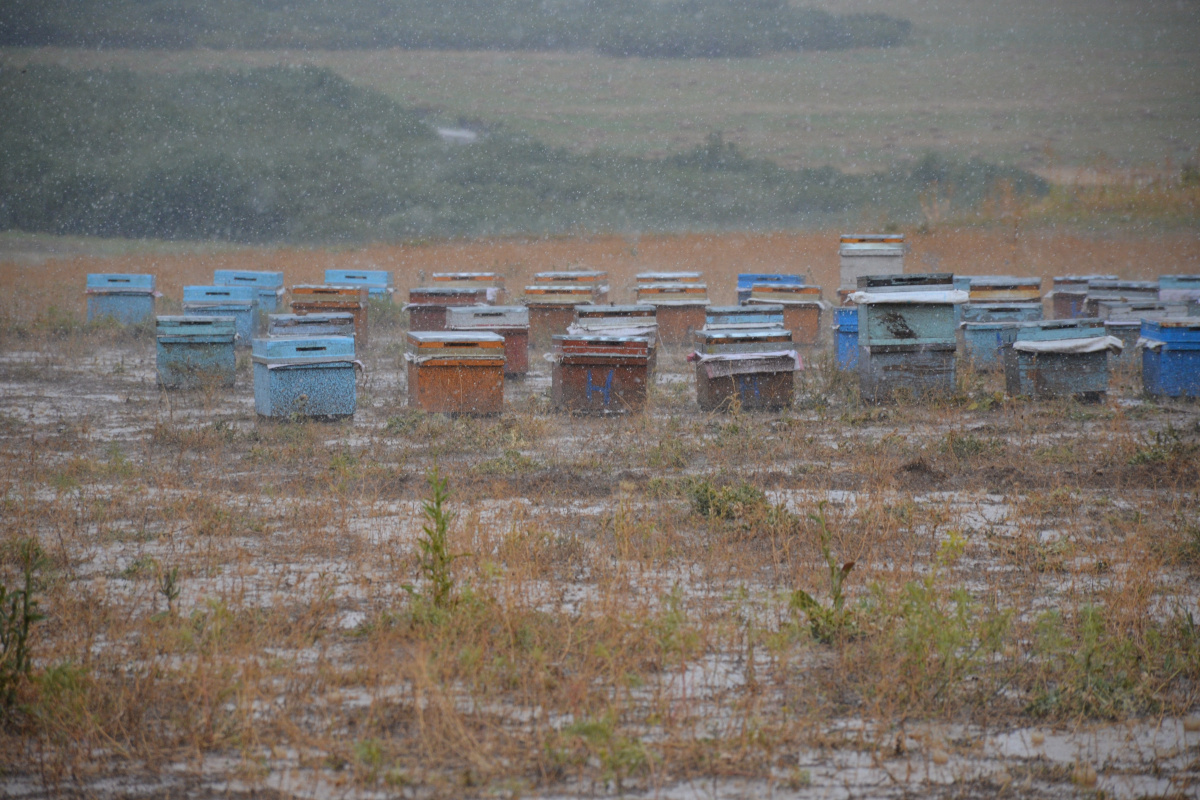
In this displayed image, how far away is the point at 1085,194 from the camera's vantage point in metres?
34.8

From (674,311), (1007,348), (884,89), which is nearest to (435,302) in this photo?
(674,311)

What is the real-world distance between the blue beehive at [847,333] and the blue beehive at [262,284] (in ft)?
31.8

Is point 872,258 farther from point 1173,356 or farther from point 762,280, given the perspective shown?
point 1173,356

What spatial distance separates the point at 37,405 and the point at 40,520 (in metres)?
5.71

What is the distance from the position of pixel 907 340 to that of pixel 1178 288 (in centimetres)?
712

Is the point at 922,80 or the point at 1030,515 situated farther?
the point at 922,80

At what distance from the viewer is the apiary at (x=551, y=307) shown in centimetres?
1599

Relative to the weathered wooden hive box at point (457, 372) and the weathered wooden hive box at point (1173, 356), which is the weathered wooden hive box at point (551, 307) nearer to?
the weathered wooden hive box at point (457, 372)

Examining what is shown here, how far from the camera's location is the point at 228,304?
51.6 feet

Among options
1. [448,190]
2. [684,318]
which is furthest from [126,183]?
[684,318]

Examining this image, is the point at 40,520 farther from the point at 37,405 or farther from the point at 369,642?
the point at 37,405

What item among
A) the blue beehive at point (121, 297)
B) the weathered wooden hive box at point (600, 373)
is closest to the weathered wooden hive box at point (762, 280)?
the weathered wooden hive box at point (600, 373)

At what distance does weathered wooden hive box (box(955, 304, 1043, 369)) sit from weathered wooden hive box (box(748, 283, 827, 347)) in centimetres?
341

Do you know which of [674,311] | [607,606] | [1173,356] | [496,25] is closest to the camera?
[607,606]
